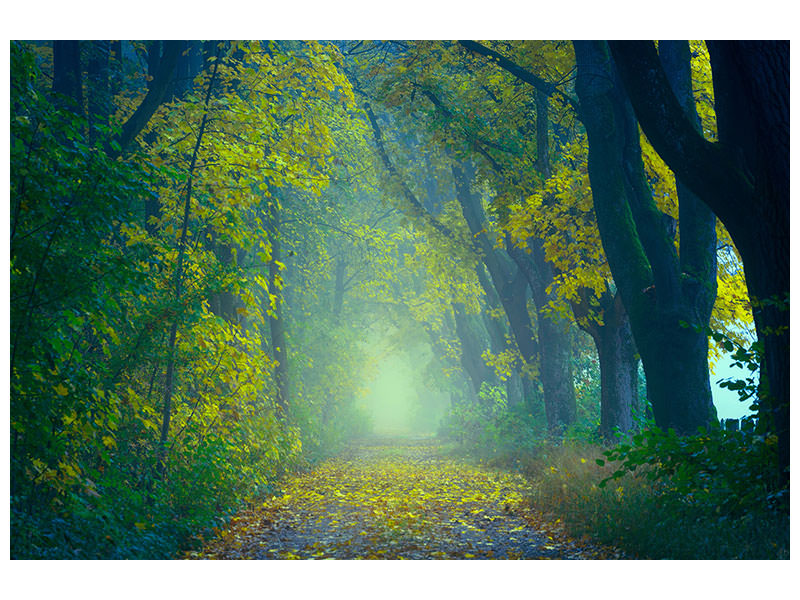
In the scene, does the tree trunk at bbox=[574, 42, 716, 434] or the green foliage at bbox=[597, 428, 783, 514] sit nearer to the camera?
the green foliage at bbox=[597, 428, 783, 514]

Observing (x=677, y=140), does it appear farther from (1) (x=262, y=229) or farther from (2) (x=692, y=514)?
(1) (x=262, y=229)

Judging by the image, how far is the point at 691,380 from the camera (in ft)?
25.0

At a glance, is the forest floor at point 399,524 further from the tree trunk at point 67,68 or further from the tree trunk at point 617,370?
the tree trunk at point 67,68

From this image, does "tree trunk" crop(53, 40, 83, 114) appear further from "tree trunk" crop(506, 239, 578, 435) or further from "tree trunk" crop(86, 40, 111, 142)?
"tree trunk" crop(506, 239, 578, 435)

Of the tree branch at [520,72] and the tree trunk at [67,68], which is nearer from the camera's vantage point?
the tree trunk at [67,68]

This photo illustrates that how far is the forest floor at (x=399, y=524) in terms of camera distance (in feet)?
21.1

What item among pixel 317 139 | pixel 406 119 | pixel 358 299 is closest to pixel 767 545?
pixel 317 139

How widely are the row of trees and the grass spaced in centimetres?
76

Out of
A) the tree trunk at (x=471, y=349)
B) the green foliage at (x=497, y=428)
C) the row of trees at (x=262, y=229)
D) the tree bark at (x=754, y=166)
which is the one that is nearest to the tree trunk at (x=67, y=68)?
the row of trees at (x=262, y=229)

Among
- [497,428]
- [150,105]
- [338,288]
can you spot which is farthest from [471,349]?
[150,105]

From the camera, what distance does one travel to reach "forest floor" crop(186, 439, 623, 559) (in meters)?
6.43

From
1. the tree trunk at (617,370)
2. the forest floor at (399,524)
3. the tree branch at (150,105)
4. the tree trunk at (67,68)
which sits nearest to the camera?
the forest floor at (399,524)

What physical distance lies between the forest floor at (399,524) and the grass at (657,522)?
22 cm

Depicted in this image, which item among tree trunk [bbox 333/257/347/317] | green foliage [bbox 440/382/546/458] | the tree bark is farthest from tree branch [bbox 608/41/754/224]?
tree trunk [bbox 333/257/347/317]
